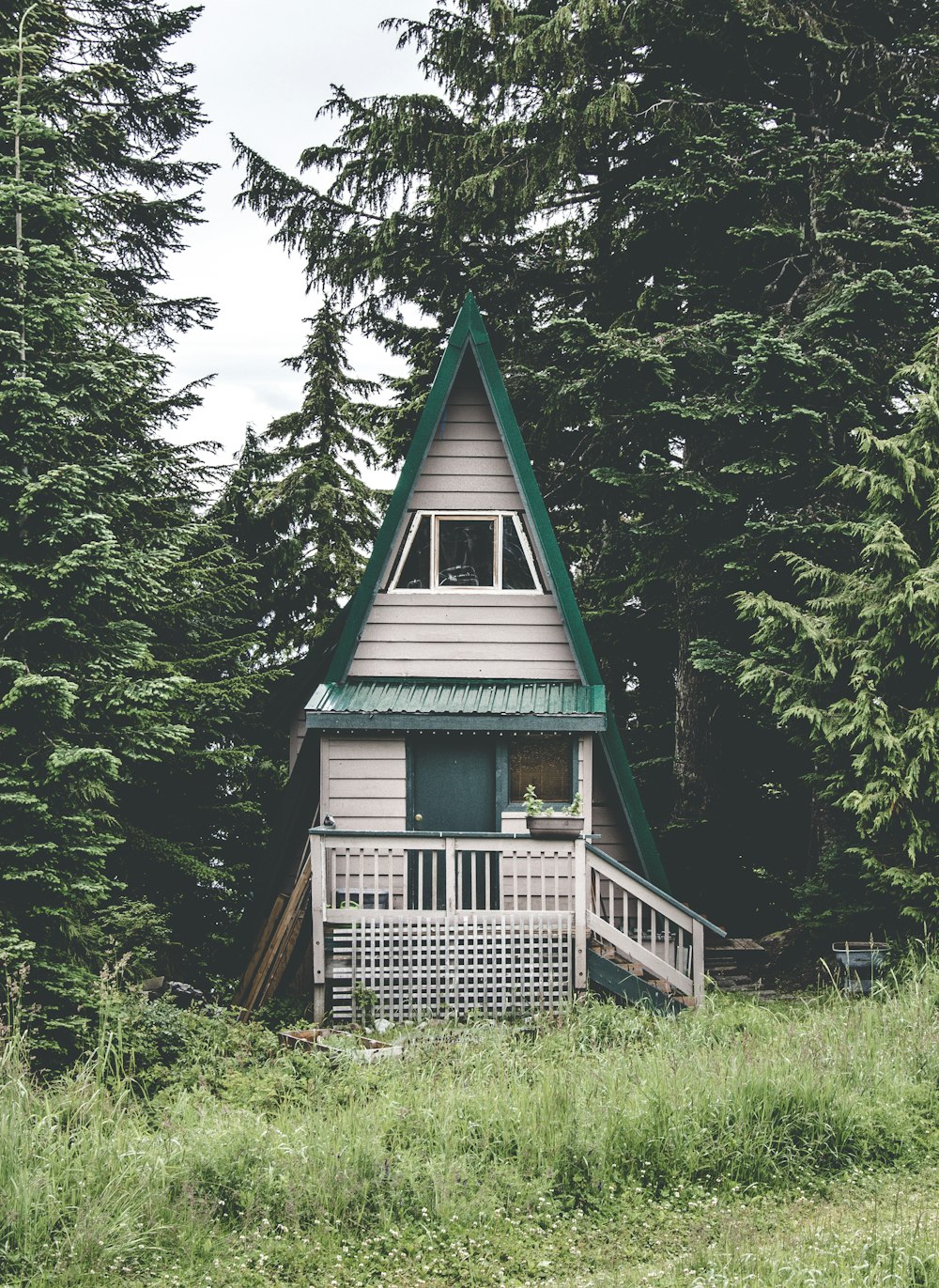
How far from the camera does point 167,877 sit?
13531 millimetres

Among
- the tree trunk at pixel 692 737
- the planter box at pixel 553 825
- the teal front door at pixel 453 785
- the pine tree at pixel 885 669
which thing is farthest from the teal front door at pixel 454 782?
the tree trunk at pixel 692 737

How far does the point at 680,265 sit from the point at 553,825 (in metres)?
10.6

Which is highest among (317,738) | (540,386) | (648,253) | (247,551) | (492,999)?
(648,253)

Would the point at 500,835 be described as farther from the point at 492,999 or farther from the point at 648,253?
the point at 648,253

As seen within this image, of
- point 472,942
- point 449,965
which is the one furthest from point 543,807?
point 449,965

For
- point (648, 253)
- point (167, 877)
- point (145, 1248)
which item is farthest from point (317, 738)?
point (648, 253)

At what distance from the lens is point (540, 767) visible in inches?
463

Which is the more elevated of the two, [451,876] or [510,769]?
[510,769]

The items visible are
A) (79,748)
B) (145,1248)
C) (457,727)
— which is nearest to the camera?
(145,1248)

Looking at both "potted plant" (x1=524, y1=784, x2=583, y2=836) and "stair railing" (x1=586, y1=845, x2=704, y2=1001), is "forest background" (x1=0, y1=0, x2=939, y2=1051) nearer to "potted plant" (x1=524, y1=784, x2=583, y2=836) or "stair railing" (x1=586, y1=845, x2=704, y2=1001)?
"stair railing" (x1=586, y1=845, x2=704, y2=1001)

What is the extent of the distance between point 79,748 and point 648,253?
1293 centimetres

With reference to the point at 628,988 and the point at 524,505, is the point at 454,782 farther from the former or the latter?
the point at 524,505

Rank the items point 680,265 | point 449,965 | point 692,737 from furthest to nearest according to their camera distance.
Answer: point 680,265 < point 692,737 < point 449,965

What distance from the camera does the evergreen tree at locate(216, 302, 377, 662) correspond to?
2161cm
